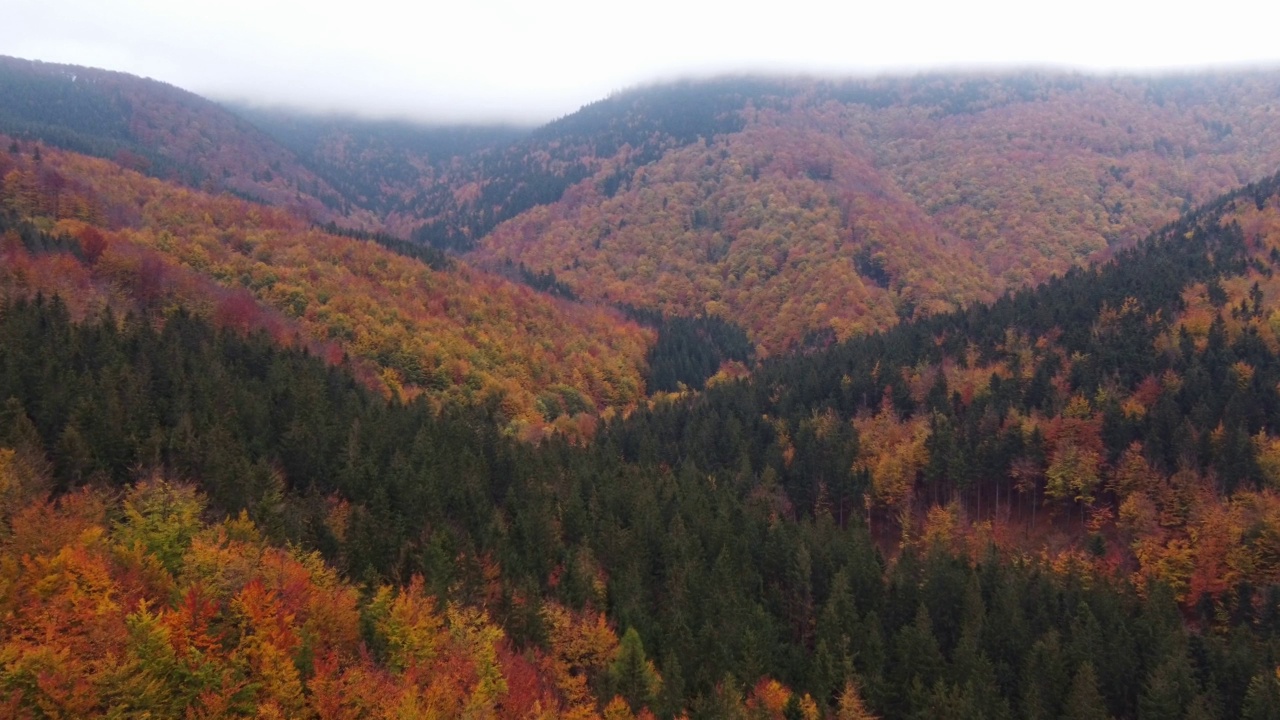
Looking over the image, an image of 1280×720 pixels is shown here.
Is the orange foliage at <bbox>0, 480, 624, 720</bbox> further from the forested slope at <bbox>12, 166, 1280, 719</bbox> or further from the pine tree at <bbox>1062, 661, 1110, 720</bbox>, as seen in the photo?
the pine tree at <bbox>1062, 661, 1110, 720</bbox>

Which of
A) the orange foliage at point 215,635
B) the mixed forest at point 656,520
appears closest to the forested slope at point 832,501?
the mixed forest at point 656,520

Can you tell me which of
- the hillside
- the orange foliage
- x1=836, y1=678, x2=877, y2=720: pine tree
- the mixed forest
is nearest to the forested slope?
Result: the mixed forest

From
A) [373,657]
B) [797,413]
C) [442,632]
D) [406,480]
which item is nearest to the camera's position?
[373,657]

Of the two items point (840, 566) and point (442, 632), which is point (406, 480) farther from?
point (840, 566)

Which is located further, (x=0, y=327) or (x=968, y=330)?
(x=968, y=330)

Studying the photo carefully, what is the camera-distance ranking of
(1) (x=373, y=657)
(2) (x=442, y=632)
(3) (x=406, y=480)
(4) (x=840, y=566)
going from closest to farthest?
(1) (x=373, y=657)
(2) (x=442, y=632)
(3) (x=406, y=480)
(4) (x=840, y=566)

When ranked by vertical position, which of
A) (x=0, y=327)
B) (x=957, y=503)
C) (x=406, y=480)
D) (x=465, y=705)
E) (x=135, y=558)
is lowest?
(x=957, y=503)

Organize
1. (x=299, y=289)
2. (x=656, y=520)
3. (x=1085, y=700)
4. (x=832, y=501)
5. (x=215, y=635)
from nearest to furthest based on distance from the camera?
(x=215, y=635), (x=1085, y=700), (x=656, y=520), (x=832, y=501), (x=299, y=289)

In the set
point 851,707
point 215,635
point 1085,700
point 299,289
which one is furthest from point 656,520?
point 299,289

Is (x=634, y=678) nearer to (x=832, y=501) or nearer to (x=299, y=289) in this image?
(x=832, y=501)

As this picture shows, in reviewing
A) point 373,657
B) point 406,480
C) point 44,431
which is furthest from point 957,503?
point 44,431

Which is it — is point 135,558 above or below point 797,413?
above
